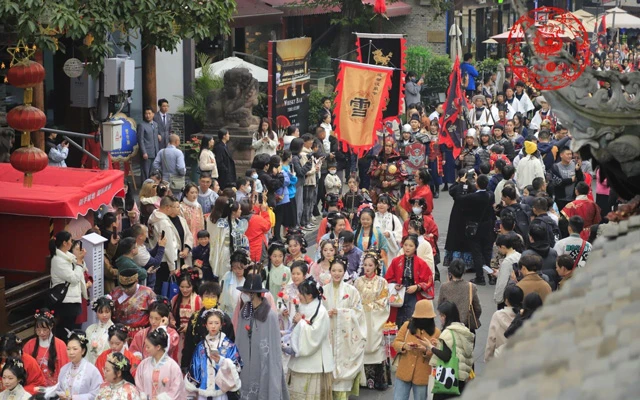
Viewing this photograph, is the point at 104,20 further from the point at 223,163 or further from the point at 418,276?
the point at 223,163

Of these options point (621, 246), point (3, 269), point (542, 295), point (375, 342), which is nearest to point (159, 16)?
point (3, 269)

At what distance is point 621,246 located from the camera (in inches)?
39.3

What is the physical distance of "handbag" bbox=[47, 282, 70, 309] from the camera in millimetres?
10531

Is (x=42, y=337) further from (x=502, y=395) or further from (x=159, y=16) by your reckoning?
(x=502, y=395)

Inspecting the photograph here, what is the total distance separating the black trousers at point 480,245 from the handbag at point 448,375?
663 centimetres

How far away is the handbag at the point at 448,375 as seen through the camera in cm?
859

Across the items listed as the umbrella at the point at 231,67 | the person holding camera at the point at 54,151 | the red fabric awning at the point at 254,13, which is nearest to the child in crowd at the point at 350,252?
the person holding camera at the point at 54,151

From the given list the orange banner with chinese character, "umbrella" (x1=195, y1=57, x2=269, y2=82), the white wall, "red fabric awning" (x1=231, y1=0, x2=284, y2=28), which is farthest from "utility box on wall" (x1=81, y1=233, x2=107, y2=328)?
"red fabric awning" (x1=231, y1=0, x2=284, y2=28)

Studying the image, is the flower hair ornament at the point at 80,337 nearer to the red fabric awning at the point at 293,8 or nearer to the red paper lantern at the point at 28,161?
the red paper lantern at the point at 28,161

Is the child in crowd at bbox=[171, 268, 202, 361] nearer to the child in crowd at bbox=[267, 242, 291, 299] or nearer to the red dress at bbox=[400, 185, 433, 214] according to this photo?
the child in crowd at bbox=[267, 242, 291, 299]

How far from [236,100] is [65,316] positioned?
36.7 ft

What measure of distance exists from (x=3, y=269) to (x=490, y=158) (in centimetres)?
948

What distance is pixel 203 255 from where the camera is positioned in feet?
41.3

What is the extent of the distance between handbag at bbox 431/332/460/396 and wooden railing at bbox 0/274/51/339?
412 centimetres
